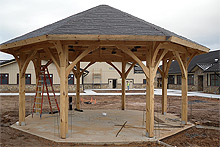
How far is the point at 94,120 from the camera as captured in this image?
28.1 ft

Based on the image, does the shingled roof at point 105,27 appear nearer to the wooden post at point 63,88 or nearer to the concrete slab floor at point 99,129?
the wooden post at point 63,88

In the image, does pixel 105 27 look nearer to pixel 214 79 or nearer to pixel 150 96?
pixel 150 96

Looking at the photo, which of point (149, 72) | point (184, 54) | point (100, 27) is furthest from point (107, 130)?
point (184, 54)

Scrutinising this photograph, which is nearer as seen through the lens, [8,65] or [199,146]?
[199,146]

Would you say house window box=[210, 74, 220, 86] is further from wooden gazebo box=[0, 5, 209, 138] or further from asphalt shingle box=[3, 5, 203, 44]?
asphalt shingle box=[3, 5, 203, 44]

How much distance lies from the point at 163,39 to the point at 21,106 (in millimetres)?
6073

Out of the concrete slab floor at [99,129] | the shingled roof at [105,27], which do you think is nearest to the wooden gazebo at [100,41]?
the shingled roof at [105,27]

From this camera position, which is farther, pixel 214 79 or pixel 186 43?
pixel 214 79

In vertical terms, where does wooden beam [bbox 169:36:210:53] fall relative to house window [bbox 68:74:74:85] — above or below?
above

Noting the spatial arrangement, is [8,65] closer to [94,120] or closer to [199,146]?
[94,120]

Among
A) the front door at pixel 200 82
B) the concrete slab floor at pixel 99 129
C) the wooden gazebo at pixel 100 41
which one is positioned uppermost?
the wooden gazebo at pixel 100 41

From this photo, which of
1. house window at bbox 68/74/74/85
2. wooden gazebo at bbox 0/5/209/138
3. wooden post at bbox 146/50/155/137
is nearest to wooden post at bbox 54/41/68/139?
wooden gazebo at bbox 0/5/209/138

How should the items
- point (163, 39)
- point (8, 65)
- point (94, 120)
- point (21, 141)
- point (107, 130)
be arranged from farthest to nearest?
point (8, 65) < point (94, 120) < point (107, 130) < point (21, 141) < point (163, 39)

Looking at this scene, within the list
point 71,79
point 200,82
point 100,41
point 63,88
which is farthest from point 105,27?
point 200,82
